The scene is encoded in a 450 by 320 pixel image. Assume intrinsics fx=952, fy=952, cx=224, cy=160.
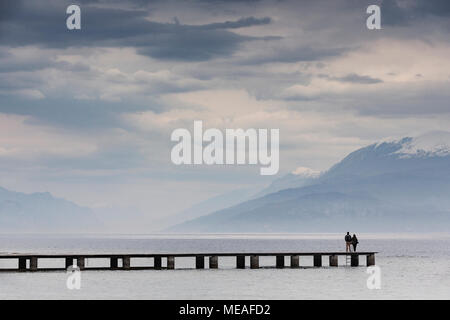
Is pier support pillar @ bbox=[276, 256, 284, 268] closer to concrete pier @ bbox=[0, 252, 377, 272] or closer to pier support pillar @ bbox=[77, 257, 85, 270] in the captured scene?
concrete pier @ bbox=[0, 252, 377, 272]

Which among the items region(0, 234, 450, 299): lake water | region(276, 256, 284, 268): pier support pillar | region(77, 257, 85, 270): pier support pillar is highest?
region(77, 257, 85, 270): pier support pillar

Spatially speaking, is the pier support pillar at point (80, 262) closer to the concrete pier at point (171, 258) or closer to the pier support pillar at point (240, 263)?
the concrete pier at point (171, 258)

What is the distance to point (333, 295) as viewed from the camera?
68188mm

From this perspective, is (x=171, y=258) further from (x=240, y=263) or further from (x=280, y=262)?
(x=280, y=262)

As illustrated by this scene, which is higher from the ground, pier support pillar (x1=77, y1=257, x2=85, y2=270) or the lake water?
pier support pillar (x1=77, y1=257, x2=85, y2=270)

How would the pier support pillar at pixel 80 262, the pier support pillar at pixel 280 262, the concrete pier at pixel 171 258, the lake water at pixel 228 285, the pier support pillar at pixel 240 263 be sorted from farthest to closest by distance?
the pier support pillar at pixel 240 263
the pier support pillar at pixel 280 262
the pier support pillar at pixel 80 262
the concrete pier at pixel 171 258
the lake water at pixel 228 285

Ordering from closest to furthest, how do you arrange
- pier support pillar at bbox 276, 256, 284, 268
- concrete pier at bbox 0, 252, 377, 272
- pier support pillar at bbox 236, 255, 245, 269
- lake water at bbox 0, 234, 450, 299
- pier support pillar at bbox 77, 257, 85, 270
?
1. lake water at bbox 0, 234, 450, 299
2. concrete pier at bbox 0, 252, 377, 272
3. pier support pillar at bbox 77, 257, 85, 270
4. pier support pillar at bbox 276, 256, 284, 268
5. pier support pillar at bbox 236, 255, 245, 269

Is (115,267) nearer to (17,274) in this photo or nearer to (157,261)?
(157,261)

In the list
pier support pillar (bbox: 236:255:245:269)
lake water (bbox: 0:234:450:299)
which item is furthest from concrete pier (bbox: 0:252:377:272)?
lake water (bbox: 0:234:450:299)

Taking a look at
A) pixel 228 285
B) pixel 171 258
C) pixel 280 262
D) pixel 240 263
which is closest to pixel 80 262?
pixel 171 258

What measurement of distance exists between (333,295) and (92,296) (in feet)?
56.2

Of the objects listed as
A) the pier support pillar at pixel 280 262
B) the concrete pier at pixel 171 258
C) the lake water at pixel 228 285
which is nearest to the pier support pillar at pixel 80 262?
the concrete pier at pixel 171 258

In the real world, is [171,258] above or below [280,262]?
above

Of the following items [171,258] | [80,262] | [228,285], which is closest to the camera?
[228,285]
